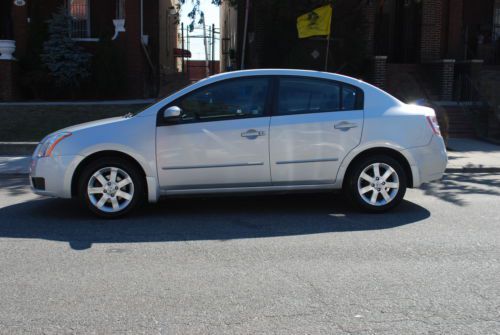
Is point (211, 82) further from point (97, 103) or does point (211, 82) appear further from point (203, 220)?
point (97, 103)

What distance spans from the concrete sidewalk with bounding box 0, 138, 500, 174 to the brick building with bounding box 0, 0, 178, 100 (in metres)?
7.36

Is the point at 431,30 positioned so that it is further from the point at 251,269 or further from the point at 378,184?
the point at 251,269

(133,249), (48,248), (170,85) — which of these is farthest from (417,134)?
(170,85)

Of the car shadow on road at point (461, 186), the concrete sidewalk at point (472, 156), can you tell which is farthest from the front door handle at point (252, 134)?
the concrete sidewalk at point (472, 156)

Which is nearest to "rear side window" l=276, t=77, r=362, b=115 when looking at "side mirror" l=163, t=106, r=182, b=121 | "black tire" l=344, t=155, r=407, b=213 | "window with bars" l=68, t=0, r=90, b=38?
"black tire" l=344, t=155, r=407, b=213

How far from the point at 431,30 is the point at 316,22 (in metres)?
6.62

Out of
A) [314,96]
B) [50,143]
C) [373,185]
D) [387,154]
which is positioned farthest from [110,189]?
[387,154]

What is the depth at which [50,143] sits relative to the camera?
23.1ft

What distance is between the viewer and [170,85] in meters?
23.0

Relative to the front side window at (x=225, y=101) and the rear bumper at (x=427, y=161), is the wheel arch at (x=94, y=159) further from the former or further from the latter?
the rear bumper at (x=427, y=161)

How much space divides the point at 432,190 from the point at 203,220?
404 cm

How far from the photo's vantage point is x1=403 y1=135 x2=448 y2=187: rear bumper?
7.35 m

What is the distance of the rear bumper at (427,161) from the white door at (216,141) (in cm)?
184

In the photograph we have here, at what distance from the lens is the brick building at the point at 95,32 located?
18625mm
